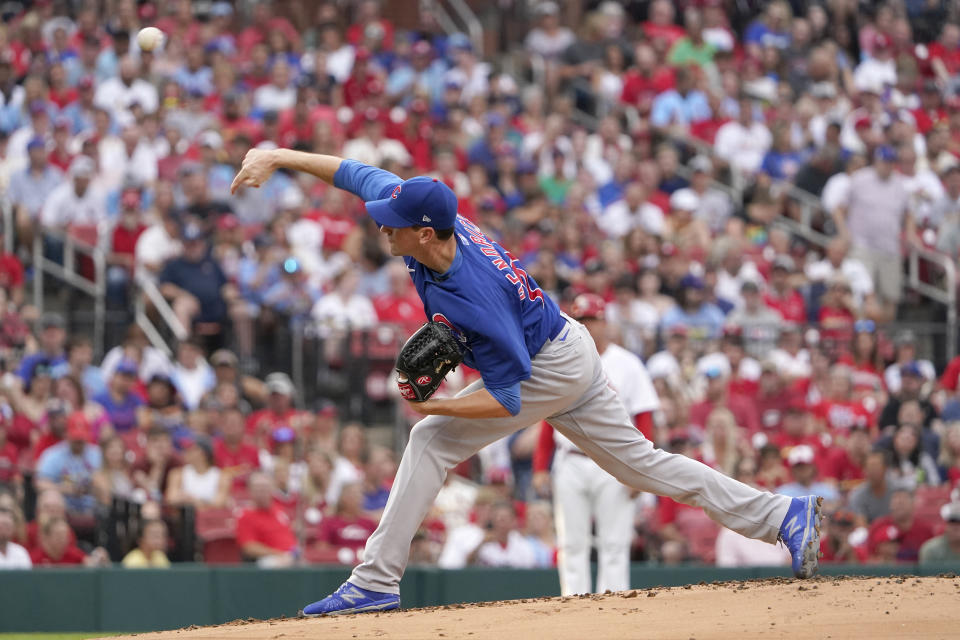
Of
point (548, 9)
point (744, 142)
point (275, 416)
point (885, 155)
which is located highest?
point (548, 9)

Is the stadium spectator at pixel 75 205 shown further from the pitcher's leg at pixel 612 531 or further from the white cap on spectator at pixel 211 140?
the pitcher's leg at pixel 612 531

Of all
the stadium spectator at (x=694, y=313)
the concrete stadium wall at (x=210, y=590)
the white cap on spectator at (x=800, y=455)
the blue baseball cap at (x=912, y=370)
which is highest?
the stadium spectator at (x=694, y=313)

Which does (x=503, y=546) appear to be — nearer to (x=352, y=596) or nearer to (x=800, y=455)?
(x=800, y=455)

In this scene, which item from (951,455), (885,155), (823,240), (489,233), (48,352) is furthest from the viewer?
(823,240)

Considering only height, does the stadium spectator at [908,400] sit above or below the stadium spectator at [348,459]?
above

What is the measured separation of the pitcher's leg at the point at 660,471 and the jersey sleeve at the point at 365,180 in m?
1.26

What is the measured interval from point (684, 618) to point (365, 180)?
233cm

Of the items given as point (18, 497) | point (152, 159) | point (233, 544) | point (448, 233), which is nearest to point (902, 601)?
point (448, 233)

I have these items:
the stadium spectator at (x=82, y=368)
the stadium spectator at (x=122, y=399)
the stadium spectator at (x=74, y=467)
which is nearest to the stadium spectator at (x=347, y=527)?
the stadium spectator at (x=74, y=467)

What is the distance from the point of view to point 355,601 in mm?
6309

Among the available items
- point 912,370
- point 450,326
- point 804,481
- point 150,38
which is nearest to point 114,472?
point 150,38

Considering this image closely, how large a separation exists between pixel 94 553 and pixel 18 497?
750mm

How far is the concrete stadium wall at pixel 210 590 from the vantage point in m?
9.96

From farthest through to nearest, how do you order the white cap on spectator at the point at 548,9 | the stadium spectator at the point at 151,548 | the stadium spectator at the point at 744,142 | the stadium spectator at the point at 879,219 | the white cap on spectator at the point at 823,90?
the white cap on spectator at the point at 548,9
the white cap on spectator at the point at 823,90
the stadium spectator at the point at 744,142
the stadium spectator at the point at 879,219
the stadium spectator at the point at 151,548
